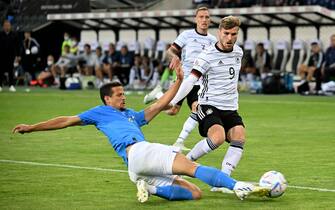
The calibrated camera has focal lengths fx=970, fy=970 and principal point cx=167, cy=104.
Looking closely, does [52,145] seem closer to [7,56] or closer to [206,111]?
[206,111]

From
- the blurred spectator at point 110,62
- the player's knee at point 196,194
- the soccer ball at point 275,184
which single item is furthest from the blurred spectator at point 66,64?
the soccer ball at point 275,184

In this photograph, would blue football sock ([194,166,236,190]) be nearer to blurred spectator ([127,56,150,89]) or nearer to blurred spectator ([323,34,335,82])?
blurred spectator ([323,34,335,82])

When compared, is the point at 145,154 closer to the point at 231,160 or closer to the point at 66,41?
the point at 231,160

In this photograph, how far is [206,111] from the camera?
1195 cm

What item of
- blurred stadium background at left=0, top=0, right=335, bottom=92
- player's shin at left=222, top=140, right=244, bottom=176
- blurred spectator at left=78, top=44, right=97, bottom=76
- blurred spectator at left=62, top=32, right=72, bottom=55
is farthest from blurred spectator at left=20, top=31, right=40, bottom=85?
player's shin at left=222, top=140, right=244, bottom=176

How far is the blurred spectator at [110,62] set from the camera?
38594 millimetres

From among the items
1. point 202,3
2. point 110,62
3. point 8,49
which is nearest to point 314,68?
point 202,3

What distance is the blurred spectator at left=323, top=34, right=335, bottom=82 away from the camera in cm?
3219

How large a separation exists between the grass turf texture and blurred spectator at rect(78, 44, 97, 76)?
12311 millimetres

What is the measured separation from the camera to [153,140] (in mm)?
18109

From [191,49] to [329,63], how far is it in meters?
16.7

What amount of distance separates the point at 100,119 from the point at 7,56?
85.5 feet

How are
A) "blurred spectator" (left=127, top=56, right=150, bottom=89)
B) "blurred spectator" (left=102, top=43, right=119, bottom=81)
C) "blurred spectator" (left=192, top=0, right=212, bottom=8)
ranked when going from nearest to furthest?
"blurred spectator" (left=127, top=56, right=150, bottom=89) < "blurred spectator" (left=102, top=43, right=119, bottom=81) < "blurred spectator" (left=192, top=0, right=212, bottom=8)

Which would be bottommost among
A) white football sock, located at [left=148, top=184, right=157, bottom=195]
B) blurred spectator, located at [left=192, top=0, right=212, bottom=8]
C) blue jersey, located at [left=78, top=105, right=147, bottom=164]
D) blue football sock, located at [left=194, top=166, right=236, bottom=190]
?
white football sock, located at [left=148, top=184, right=157, bottom=195]
